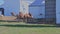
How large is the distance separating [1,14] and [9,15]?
136cm

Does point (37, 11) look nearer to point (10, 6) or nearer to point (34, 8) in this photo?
point (34, 8)

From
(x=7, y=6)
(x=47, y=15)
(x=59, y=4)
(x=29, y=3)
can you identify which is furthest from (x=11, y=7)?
(x=59, y=4)

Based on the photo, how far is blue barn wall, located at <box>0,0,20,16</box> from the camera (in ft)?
104

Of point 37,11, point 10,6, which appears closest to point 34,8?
point 37,11

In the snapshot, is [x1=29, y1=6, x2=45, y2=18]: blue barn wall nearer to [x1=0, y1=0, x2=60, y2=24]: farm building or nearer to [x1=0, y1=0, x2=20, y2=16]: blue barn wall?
[x1=0, y1=0, x2=60, y2=24]: farm building

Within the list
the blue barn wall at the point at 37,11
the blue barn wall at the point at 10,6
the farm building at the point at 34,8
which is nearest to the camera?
the farm building at the point at 34,8

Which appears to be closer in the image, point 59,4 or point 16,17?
point 59,4

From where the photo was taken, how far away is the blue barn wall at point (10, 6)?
104 ft

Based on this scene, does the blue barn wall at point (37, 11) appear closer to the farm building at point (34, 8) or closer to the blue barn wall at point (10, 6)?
the farm building at point (34, 8)

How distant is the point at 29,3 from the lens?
103 feet

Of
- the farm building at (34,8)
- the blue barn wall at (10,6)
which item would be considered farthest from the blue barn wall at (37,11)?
the blue barn wall at (10,6)

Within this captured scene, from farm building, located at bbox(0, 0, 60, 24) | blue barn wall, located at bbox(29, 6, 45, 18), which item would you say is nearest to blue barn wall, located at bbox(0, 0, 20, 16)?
farm building, located at bbox(0, 0, 60, 24)

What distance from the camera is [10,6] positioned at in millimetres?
32188

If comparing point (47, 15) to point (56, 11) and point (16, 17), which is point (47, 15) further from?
point (16, 17)
